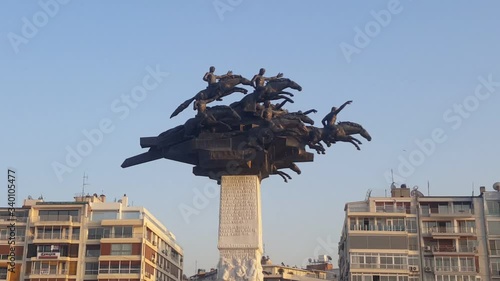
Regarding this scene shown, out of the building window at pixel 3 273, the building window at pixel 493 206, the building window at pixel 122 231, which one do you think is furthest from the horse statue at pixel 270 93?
the building window at pixel 3 273

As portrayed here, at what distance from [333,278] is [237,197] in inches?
1933

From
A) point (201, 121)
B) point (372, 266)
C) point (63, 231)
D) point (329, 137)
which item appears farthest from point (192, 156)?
point (63, 231)

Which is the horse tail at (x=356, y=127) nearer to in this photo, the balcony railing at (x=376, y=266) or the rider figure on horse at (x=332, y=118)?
the rider figure on horse at (x=332, y=118)

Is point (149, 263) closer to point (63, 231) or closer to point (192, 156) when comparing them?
point (63, 231)

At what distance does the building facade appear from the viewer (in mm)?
47969

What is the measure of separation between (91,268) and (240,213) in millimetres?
31385

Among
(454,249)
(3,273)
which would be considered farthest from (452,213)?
(3,273)

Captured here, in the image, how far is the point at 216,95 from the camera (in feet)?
70.0

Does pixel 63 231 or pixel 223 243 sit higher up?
pixel 63 231

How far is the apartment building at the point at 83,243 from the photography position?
49.7m

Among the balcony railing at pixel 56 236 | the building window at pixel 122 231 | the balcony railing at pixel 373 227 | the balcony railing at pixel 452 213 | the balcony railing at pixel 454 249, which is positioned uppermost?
the balcony railing at pixel 452 213

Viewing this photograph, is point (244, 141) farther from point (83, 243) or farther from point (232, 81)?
point (83, 243)

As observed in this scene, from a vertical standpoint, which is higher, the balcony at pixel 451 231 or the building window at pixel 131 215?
the building window at pixel 131 215

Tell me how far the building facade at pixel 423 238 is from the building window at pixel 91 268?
53.5ft
